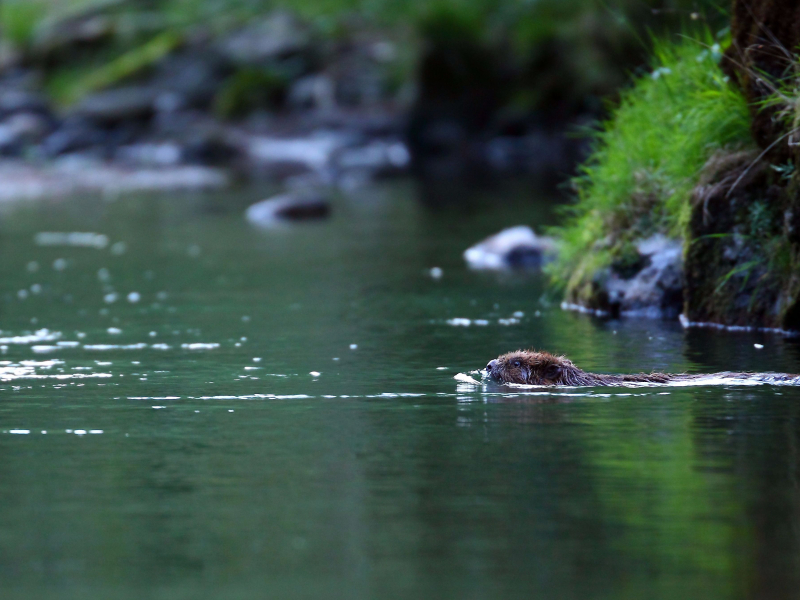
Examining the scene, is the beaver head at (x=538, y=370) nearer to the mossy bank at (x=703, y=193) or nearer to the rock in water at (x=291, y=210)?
the mossy bank at (x=703, y=193)

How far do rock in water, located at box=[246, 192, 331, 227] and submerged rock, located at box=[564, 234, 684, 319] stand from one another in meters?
10.9

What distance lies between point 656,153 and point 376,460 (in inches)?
243

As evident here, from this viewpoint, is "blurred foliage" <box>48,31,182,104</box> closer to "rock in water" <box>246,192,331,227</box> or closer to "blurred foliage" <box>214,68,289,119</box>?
"blurred foliage" <box>214,68,289,119</box>

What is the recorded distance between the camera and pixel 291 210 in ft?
72.9

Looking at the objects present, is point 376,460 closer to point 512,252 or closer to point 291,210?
point 512,252

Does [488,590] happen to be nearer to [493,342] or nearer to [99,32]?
[493,342]

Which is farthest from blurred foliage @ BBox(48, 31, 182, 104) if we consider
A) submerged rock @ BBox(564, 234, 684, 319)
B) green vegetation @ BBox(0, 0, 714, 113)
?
submerged rock @ BBox(564, 234, 684, 319)

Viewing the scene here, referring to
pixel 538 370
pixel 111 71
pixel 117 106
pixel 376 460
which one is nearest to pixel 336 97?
pixel 117 106

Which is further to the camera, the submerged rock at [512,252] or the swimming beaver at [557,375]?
the submerged rock at [512,252]

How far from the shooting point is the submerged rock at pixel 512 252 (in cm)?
1561

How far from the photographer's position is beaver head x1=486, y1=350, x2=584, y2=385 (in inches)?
308

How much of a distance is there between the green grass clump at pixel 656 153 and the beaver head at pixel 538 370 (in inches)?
133

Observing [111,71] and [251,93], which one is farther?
[111,71]

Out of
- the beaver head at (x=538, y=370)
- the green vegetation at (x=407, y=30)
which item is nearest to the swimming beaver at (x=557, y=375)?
the beaver head at (x=538, y=370)
